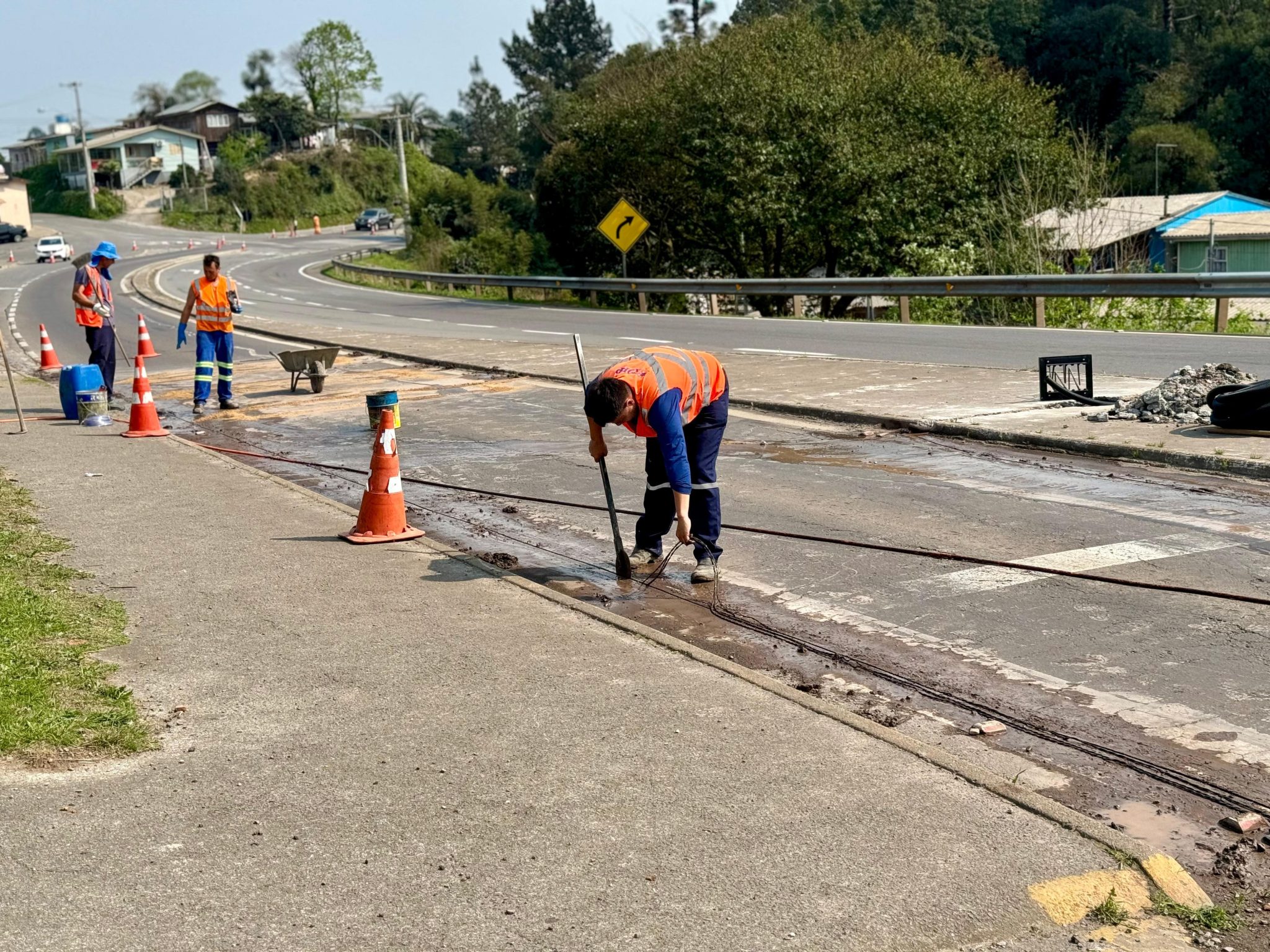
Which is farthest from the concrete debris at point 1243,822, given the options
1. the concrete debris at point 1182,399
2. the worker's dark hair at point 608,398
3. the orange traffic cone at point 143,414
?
the orange traffic cone at point 143,414

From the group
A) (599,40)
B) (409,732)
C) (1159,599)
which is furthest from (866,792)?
(599,40)

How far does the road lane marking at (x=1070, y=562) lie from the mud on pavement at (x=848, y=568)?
400mm

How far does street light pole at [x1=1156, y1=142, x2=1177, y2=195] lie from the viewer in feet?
218

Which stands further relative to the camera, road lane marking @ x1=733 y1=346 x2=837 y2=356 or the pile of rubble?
road lane marking @ x1=733 y1=346 x2=837 y2=356

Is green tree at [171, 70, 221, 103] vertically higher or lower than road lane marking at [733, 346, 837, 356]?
higher

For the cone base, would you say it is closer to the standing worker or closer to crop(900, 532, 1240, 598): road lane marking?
crop(900, 532, 1240, 598): road lane marking

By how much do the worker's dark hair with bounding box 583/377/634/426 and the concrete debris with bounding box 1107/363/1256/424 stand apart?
6.63 m

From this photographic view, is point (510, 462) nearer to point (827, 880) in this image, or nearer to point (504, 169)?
point (827, 880)

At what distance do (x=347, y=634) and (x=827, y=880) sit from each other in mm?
3343

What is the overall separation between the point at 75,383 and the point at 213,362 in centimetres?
198

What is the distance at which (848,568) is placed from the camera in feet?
26.2

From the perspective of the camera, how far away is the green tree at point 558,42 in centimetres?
11412

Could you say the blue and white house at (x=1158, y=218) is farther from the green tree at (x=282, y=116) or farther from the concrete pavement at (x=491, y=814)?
the green tree at (x=282, y=116)

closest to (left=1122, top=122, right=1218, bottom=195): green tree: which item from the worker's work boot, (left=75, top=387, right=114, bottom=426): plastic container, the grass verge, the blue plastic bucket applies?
(left=75, top=387, right=114, bottom=426): plastic container
